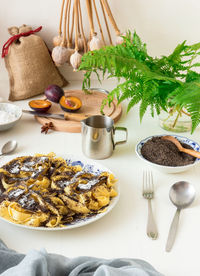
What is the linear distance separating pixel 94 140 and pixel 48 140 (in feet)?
0.74

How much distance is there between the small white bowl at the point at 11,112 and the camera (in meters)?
1.25

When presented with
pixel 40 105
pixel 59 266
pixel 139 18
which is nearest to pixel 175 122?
pixel 40 105

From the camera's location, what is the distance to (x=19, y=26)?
167 centimetres

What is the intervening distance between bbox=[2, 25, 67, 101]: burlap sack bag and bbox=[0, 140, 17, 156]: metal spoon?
0.42 meters

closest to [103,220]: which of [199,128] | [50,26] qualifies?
[199,128]

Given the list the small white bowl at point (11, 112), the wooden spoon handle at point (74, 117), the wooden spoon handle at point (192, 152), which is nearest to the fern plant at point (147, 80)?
the wooden spoon handle at point (192, 152)

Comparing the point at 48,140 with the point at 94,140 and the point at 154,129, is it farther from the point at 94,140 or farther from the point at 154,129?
the point at 154,129

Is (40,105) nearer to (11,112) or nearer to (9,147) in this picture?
(11,112)

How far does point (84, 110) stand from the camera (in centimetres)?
147

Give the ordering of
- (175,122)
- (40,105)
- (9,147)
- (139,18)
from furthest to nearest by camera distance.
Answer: (139,18) → (40,105) → (175,122) → (9,147)

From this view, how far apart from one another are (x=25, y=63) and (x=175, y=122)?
0.73 m

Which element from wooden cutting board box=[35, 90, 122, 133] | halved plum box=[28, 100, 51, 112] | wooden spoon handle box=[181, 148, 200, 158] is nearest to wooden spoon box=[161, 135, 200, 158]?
wooden spoon handle box=[181, 148, 200, 158]

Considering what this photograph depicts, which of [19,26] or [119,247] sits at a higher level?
[19,26]

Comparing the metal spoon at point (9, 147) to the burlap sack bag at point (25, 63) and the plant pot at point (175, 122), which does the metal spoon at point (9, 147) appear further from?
the plant pot at point (175, 122)
